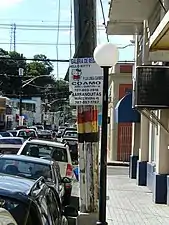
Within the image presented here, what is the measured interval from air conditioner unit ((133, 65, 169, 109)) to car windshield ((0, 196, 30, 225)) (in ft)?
31.3

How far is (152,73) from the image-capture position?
1439 cm

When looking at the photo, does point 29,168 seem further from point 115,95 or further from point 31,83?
point 31,83

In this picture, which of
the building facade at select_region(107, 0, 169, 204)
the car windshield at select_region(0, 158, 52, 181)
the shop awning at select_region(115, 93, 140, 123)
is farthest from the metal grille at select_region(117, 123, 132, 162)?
the car windshield at select_region(0, 158, 52, 181)

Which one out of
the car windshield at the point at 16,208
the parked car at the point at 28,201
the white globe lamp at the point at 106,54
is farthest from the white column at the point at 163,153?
the car windshield at the point at 16,208

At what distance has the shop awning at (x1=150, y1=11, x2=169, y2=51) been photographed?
947 centimetres

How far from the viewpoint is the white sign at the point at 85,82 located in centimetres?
1098

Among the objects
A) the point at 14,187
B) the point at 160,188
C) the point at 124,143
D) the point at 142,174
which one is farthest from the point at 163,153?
the point at 124,143

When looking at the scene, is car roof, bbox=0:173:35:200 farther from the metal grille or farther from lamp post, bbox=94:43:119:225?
the metal grille

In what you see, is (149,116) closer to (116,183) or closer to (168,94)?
(168,94)

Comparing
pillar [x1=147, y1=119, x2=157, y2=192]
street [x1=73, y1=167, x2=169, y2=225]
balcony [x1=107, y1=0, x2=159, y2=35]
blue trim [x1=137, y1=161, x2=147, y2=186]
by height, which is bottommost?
street [x1=73, y1=167, x2=169, y2=225]

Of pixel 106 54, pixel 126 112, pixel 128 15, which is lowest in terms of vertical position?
pixel 126 112

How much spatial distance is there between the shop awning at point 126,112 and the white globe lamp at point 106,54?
497 inches

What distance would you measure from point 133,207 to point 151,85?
3328mm

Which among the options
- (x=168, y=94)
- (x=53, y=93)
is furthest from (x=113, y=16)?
(x=53, y=93)
